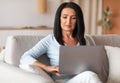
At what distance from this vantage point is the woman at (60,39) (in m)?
2.04

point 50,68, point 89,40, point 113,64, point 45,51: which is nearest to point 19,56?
point 45,51

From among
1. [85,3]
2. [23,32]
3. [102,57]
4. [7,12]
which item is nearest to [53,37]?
[102,57]

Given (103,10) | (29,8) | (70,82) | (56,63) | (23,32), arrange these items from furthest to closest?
(103,10)
(29,8)
(23,32)
(56,63)
(70,82)

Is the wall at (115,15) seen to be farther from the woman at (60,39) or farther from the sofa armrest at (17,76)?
the sofa armrest at (17,76)

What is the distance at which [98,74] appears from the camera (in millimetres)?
1879

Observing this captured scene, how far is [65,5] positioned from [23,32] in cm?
177

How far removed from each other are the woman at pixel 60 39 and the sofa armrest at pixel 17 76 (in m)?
0.26

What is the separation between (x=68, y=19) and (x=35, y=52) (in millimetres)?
362

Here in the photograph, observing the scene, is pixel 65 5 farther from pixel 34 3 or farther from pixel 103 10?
pixel 103 10

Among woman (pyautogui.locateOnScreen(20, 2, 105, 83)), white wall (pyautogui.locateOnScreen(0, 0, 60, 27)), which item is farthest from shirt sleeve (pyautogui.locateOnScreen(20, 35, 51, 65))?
white wall (pyautogui.locateOnScreen(0, 0, 60, 27))

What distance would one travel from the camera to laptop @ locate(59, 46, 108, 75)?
5.90ft

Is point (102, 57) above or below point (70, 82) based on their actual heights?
above

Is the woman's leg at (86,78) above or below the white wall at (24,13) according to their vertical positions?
below

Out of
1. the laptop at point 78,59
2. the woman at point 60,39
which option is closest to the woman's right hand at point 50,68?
the woman at point 60,39
